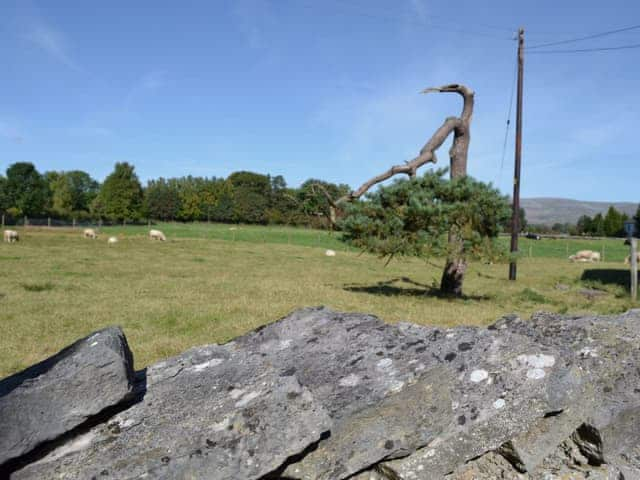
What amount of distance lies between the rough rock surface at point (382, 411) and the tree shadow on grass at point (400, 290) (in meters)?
10.6

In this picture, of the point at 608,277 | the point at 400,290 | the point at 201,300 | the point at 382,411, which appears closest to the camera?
the point at 382,411

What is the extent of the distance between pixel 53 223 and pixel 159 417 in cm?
8459

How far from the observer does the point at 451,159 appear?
1458cm

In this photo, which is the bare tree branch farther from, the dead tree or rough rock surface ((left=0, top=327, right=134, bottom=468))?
rough rock surface ((left=0, top=327, right=134, bottom=468))

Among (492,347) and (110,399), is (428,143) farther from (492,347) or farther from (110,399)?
(110,399)

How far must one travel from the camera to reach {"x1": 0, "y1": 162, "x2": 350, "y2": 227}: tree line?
309 ft

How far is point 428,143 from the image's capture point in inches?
561

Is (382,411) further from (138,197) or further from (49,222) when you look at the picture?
(138,197)

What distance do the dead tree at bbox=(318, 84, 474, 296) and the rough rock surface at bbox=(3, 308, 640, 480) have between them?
9591 millimetres

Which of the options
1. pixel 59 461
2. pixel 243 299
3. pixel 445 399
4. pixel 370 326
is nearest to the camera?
pixel 59 461

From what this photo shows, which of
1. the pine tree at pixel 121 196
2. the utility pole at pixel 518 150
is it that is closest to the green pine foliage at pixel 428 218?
the utility pole at pixel 518 150

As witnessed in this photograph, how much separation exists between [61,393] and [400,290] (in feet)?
46.3

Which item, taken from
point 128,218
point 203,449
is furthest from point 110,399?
point 128,218

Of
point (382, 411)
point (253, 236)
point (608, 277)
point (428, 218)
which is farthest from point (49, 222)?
point (382, 411)
